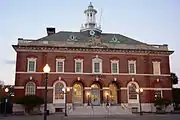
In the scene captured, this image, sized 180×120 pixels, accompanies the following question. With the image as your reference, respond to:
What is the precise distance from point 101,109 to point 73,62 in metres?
8.85

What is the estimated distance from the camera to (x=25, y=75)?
3947cm

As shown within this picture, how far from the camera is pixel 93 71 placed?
41.2m

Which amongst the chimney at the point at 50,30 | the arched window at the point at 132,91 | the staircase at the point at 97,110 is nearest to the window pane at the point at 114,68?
the arched window at the point at 132,91

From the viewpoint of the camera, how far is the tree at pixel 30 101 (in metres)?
36.4

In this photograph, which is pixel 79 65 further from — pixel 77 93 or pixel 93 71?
pixel 77 93

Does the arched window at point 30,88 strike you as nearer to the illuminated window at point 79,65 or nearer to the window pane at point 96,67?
the illuminated window at point 79,65

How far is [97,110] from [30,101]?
947cm

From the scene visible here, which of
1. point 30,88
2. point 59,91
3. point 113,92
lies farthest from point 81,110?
point 30,88

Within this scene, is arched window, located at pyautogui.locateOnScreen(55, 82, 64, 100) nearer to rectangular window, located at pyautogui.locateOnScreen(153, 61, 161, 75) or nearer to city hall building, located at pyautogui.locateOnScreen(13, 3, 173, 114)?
city hall building, located at pyautogui.locateOnScreen(13, 3, 173, 114)

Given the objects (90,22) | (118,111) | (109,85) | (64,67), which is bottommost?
(118,111)

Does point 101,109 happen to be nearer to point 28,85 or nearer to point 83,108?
point 83,108

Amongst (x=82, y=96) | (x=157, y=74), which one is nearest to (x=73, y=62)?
(x=82, y=96)

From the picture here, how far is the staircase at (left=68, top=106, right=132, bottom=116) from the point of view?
35375mm

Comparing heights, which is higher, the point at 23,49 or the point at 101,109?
the point at 23,49
